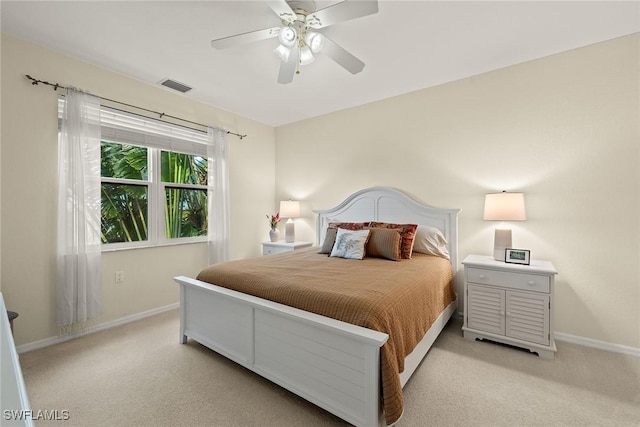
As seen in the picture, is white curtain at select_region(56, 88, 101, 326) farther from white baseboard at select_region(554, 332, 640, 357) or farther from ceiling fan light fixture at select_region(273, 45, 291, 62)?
white baseboard at select_region(554, 332, 640, 357)

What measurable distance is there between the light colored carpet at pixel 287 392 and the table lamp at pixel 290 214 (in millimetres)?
2045

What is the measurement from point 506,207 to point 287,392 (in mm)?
2356

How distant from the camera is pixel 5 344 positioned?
0.71 meters

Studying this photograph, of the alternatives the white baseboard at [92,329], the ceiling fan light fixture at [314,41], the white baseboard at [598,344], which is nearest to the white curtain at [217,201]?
the white baseboard at [92,329]

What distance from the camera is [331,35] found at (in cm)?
229

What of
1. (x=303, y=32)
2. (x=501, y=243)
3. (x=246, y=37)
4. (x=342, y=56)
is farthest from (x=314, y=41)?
(x=501, y=243)

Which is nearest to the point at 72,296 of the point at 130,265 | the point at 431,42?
the point at 130,265

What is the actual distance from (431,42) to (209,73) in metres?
2.16

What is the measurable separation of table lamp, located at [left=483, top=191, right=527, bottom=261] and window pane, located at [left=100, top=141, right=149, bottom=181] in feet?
12.0

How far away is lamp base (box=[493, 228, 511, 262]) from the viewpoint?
102 inches

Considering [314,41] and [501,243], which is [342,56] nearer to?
[314,41]

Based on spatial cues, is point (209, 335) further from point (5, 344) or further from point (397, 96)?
point (397, 96)

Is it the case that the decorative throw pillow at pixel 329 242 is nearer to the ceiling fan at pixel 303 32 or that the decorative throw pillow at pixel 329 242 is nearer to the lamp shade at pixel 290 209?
the lamp shade at pixel 290 209

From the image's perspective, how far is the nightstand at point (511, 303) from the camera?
2.23 m
